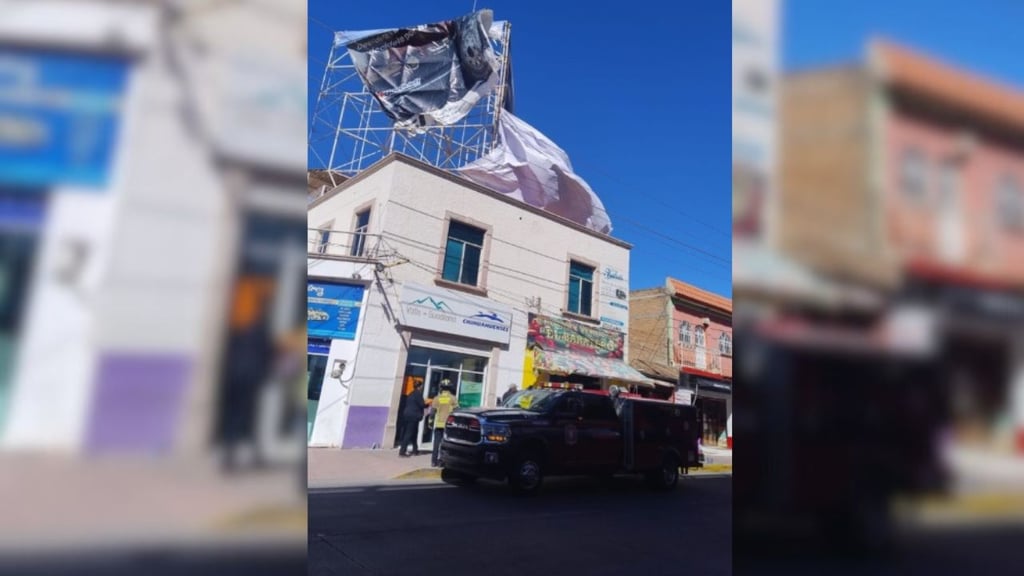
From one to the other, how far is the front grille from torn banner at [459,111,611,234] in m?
4.07

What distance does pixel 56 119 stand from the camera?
70 cm

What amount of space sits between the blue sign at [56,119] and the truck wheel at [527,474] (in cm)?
581

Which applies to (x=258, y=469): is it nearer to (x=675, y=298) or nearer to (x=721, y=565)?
(x=721, y=565)

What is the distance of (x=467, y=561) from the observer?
341 cm

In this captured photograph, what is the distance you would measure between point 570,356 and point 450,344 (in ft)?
7.26

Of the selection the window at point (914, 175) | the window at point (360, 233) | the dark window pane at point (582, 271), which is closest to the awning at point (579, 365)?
the dark window pane at point (582, 271)

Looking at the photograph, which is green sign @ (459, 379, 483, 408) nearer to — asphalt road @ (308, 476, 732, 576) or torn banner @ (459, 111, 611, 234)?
asphalt road @ (308, 476, 732, 576)

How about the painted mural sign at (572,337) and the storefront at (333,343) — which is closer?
the storefront at (333,343)

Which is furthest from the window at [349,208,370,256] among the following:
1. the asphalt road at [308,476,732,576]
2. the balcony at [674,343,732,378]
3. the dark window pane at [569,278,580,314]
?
the balcony at [674,343,732,378]

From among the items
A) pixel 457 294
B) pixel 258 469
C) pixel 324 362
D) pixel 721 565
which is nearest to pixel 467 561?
pixel 721 565

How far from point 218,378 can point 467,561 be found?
3.08 m

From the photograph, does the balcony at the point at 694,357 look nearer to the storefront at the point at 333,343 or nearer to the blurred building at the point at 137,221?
the storefront at the point at 333,343

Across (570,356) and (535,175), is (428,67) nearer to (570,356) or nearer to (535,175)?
(535,175)

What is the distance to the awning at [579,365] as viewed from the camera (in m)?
8.97
